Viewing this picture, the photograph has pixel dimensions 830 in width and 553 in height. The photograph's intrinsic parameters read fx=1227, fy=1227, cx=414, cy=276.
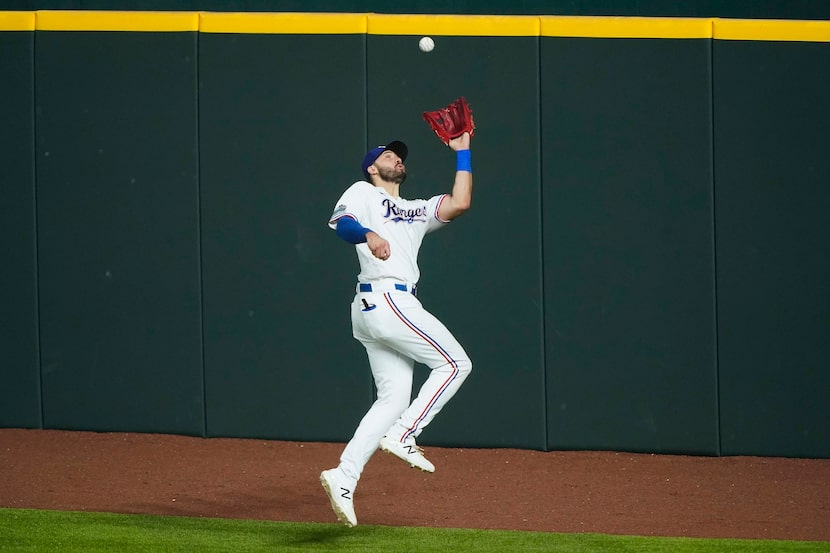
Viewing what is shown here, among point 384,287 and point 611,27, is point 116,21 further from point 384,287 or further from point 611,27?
point 384,287

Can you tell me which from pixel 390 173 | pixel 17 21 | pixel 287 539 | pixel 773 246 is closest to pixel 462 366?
pixel 390 173

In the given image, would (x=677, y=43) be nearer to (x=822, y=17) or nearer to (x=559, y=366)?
(x=822, y=17)

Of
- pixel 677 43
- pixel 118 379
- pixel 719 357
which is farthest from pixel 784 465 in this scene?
pixel 118 379

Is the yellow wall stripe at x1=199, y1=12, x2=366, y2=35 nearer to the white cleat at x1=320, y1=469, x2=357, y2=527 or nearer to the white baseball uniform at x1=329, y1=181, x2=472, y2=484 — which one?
the white baseball uniform at x1=329, y1=181, x2=472, y2=484

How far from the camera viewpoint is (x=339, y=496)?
17.7ft

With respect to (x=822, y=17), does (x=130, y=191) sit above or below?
below

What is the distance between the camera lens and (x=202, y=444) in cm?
823

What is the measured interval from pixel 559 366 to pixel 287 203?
212cm

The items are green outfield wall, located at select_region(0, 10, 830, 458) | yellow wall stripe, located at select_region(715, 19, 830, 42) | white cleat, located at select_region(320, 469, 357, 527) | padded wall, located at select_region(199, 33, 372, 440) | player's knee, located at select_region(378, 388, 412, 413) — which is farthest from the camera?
padded wall, located at select_region(199, 33, 372, 440)

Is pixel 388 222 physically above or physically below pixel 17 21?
below

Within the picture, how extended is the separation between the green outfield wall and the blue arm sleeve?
8.61ft


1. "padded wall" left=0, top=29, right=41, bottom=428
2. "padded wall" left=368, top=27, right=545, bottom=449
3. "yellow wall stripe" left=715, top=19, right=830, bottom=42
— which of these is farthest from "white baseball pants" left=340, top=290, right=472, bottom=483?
"padded wall" left=0, top=29, right=41, bottom=428

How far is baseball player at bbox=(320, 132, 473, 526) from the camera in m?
5.52

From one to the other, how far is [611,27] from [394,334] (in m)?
3.33
